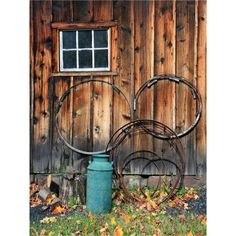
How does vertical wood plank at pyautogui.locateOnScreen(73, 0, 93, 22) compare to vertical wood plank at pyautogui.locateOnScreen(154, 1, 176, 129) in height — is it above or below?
above

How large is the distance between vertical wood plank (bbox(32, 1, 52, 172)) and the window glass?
0.24 metres

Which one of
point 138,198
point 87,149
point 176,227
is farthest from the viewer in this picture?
point 87,149

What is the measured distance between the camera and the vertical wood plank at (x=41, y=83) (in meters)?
6.26

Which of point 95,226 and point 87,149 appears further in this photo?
point 87,149

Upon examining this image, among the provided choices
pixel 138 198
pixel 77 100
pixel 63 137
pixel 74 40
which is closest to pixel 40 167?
pixel 63 137

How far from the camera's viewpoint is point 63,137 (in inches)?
247

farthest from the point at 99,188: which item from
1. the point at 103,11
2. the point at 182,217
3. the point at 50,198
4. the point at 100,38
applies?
the point at 103,11

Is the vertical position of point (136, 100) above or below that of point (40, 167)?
above

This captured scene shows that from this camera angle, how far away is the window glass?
6250 millimetres

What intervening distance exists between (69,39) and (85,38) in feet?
0.85

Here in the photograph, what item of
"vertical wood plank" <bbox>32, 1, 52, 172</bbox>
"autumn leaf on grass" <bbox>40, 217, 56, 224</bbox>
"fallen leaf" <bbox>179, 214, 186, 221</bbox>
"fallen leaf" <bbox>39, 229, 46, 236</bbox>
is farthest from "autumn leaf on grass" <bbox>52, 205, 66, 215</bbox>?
"fallen leaf" <bbox>179, 214, 186, 221</bbox>

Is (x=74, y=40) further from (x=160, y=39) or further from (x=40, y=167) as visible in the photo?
(x=40, y=167)

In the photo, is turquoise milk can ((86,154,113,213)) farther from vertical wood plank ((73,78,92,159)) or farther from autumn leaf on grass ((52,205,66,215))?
vertical wood plank ((73,78,92,159))

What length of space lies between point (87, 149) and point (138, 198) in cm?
112
